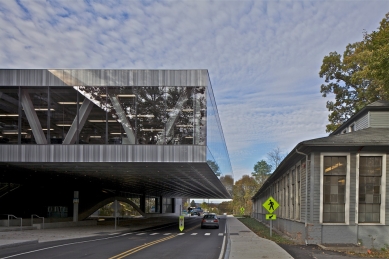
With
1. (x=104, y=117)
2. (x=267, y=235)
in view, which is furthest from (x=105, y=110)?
(x=267, y=235)

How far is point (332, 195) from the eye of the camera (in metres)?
18.2

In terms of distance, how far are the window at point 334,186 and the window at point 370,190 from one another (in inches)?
31.1

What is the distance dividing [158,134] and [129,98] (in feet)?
10.6

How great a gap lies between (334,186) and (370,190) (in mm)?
1590

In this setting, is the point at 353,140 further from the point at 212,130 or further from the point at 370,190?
the point at 212,130

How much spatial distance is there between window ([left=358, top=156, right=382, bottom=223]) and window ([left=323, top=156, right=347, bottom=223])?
79 cm

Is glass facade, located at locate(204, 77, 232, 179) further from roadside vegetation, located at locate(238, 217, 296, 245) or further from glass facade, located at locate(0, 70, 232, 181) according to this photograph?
roadside vegetation, located at locate(238, 217, 296, 245)

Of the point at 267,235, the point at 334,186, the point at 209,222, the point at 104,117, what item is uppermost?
the point at 104,117

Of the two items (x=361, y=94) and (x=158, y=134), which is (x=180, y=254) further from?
(x=361, y=94)

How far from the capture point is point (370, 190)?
1800 centimetres

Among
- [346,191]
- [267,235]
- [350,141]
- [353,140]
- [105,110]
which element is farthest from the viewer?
[105,110]

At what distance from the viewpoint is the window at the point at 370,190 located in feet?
58.9

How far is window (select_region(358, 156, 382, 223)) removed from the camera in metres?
18.0

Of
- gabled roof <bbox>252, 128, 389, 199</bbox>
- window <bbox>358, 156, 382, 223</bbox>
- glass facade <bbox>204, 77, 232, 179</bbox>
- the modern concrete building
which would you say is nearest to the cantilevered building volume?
glass facade <bbox>204, 77, 232, 179</bbox>
